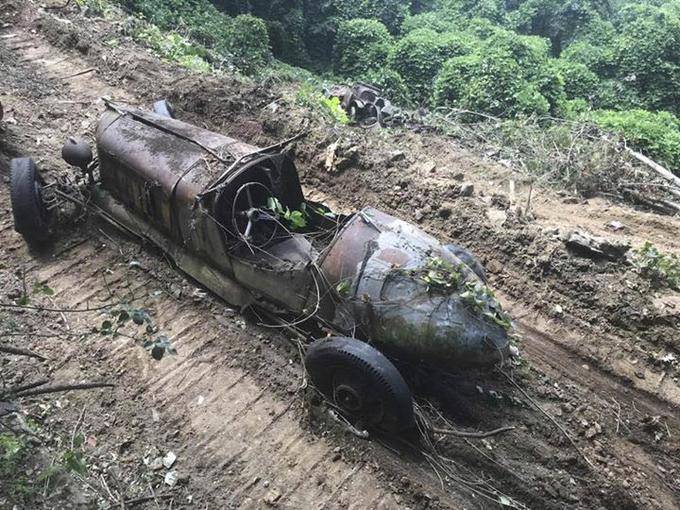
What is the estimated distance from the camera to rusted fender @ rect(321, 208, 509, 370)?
5020 millimetres

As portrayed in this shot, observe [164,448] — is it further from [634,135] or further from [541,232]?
[634,135]

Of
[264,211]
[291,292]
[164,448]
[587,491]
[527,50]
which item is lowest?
[164,448]

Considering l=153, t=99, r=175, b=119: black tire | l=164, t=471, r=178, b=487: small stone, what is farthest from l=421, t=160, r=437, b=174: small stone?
l=164, t=471, r=178, b=487: small stone

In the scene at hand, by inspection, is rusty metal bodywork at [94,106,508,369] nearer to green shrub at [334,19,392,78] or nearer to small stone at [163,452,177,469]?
small stone at [163,452,177,469]

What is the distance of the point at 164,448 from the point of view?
5.16 m

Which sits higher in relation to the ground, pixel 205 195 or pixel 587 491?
pixel 205 195

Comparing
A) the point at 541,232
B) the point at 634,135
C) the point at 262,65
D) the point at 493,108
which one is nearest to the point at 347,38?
the point at 262,65

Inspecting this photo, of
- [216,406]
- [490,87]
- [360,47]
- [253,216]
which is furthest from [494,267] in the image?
[360,47]

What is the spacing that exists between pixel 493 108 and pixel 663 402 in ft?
29.5

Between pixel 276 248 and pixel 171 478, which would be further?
pixel 276 248

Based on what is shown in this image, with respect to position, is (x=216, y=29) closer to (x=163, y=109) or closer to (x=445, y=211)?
(x=163, y=109)

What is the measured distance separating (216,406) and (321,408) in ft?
3.23

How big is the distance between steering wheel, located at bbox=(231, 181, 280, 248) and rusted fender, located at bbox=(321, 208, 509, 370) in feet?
3.15

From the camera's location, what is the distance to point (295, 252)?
19.7ft
